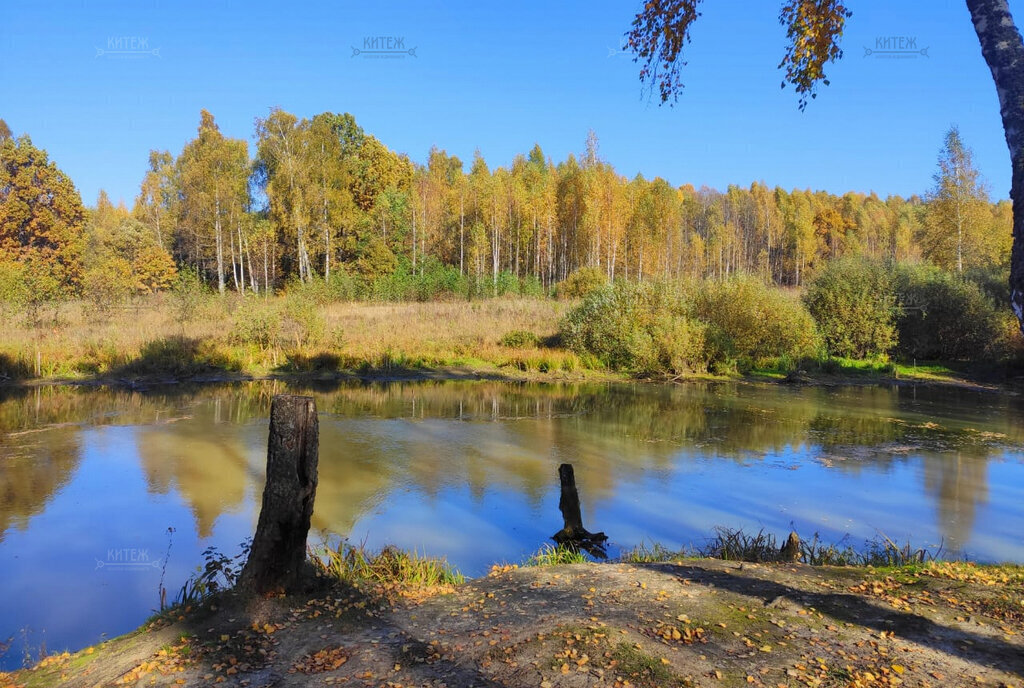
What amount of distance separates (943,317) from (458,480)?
79.1 ft

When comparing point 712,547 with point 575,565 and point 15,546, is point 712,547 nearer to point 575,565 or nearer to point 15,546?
point 575,565

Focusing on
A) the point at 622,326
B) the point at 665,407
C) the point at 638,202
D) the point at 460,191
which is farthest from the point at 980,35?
the point at 638,202

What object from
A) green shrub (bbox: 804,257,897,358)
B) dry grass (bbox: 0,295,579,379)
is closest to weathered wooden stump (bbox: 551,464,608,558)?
dry grass (bbox: 0,295,579,379)

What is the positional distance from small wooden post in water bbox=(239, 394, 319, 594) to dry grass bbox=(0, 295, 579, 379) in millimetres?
18024

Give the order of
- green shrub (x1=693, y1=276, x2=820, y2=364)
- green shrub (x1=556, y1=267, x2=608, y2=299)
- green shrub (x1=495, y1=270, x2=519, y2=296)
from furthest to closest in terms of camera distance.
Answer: green shrub (x1=495, y1=270, x2=519, y2=296)
green shrub (x1=556, y1=267, x2=608, y2=299)
green shrub (x1=693, y1=276, x2=820, y2=364)

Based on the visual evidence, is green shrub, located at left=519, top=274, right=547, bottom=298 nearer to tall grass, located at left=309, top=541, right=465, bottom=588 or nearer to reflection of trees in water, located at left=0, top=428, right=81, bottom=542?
reflection of trees in water, located at left=0, top=428, right=81, bottom=542

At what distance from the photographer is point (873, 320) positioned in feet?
84.6

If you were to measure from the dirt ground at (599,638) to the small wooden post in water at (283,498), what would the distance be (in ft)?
0.72

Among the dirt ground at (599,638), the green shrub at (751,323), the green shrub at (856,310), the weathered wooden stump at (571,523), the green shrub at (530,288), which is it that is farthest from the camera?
the green shrub at (530,288)

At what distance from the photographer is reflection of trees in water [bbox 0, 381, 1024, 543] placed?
32.3 ft

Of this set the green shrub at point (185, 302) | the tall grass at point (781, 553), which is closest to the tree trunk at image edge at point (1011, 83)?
the tall grass at point (781, 553)

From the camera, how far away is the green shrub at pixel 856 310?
25.7 metres

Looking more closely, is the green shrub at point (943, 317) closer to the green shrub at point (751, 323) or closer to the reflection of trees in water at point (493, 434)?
the green shrub at point (751, 323)

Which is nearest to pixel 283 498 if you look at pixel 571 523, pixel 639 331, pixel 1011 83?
pixel 571 523
